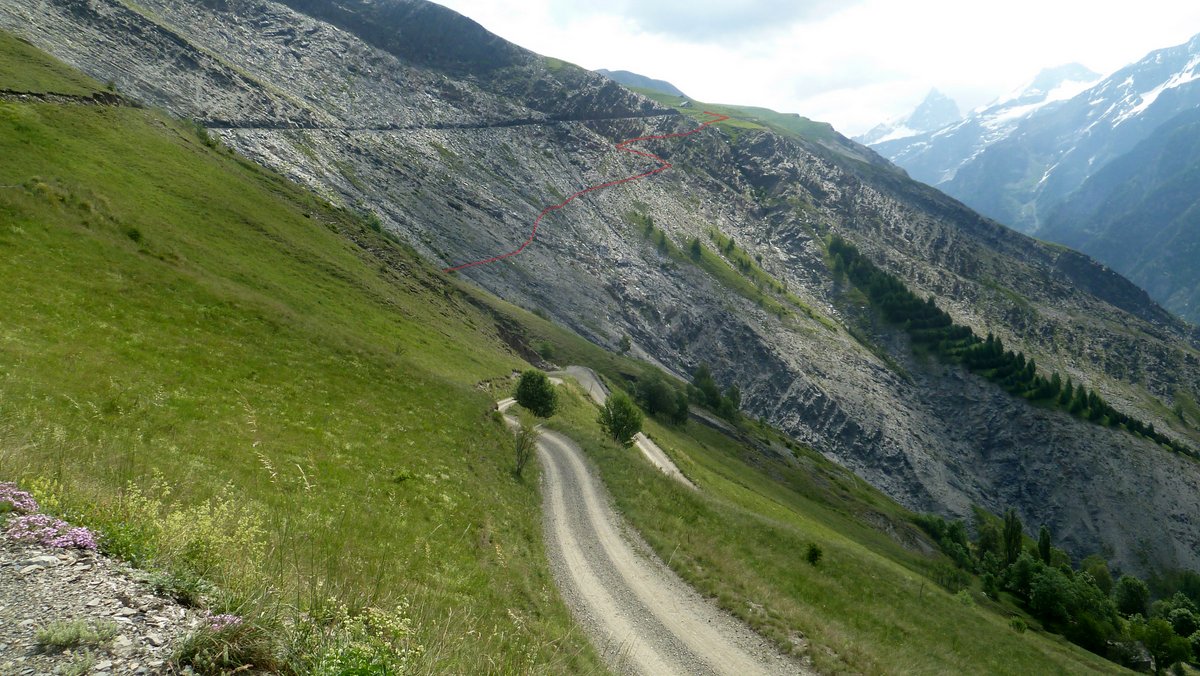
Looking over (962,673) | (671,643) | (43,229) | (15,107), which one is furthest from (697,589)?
(15,107)

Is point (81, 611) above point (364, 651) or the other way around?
the other way around

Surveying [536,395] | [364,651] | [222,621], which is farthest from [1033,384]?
[222,621]

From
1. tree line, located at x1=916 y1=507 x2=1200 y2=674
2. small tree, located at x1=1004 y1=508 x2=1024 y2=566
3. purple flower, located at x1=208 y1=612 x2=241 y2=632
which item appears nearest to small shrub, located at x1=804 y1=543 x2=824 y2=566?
purple flower, located at x1=208 y1=612 x2=241 y2=632

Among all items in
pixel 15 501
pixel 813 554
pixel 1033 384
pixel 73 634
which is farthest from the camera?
pixel 1033 384

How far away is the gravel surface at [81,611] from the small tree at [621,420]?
56664 mm

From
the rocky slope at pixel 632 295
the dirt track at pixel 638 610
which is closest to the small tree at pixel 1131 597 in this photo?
the rocky slope at pixel 632 295

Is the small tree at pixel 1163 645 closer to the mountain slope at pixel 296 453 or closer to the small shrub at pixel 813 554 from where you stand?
the mountain slope at pixel 296 453

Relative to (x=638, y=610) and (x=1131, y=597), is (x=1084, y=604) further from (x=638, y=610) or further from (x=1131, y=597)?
(x=638, y=610)

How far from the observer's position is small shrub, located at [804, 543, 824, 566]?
30125mm

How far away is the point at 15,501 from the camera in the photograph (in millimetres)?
6551

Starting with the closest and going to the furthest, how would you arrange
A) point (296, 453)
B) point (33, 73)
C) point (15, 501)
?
point (15, 501) → point (296, 453) → point (33, 73)

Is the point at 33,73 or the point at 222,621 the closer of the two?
the point at 222,621

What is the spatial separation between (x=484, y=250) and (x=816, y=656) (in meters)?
147

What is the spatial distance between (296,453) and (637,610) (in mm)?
14883
